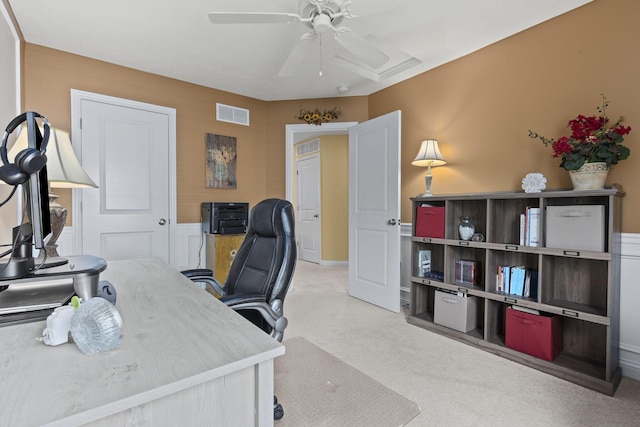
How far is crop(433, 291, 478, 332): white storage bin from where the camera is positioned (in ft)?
8.77

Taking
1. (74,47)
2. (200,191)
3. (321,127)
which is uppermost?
(74,47)

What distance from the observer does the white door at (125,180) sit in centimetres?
317

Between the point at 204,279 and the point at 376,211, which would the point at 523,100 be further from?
the point at 204,279

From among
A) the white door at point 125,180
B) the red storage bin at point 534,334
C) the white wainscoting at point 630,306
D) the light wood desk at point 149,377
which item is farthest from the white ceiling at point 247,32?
the light wood desk at point 149,377

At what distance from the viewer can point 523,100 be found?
268 cm

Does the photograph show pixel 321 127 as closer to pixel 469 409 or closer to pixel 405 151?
pixel 405 151

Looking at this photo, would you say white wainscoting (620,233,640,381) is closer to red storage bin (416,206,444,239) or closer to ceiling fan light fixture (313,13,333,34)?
red storage bin (416,206,444,239)

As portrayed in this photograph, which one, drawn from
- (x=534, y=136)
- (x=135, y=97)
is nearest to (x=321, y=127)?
(x=135, y=97)

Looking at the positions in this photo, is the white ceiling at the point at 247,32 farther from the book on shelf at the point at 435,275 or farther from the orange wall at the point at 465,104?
the book on shelf at the point at 435,275

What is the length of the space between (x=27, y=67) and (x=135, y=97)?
0.86 metres

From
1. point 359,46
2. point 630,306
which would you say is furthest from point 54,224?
point 630,306

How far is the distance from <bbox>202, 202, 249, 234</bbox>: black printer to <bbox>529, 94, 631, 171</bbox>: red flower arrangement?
2979mm

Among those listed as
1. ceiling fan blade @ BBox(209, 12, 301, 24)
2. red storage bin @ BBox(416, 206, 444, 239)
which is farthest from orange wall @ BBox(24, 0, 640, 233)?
ceiling fan blade @ BBox(209, 12, 301, 24)

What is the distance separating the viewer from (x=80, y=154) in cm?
312
